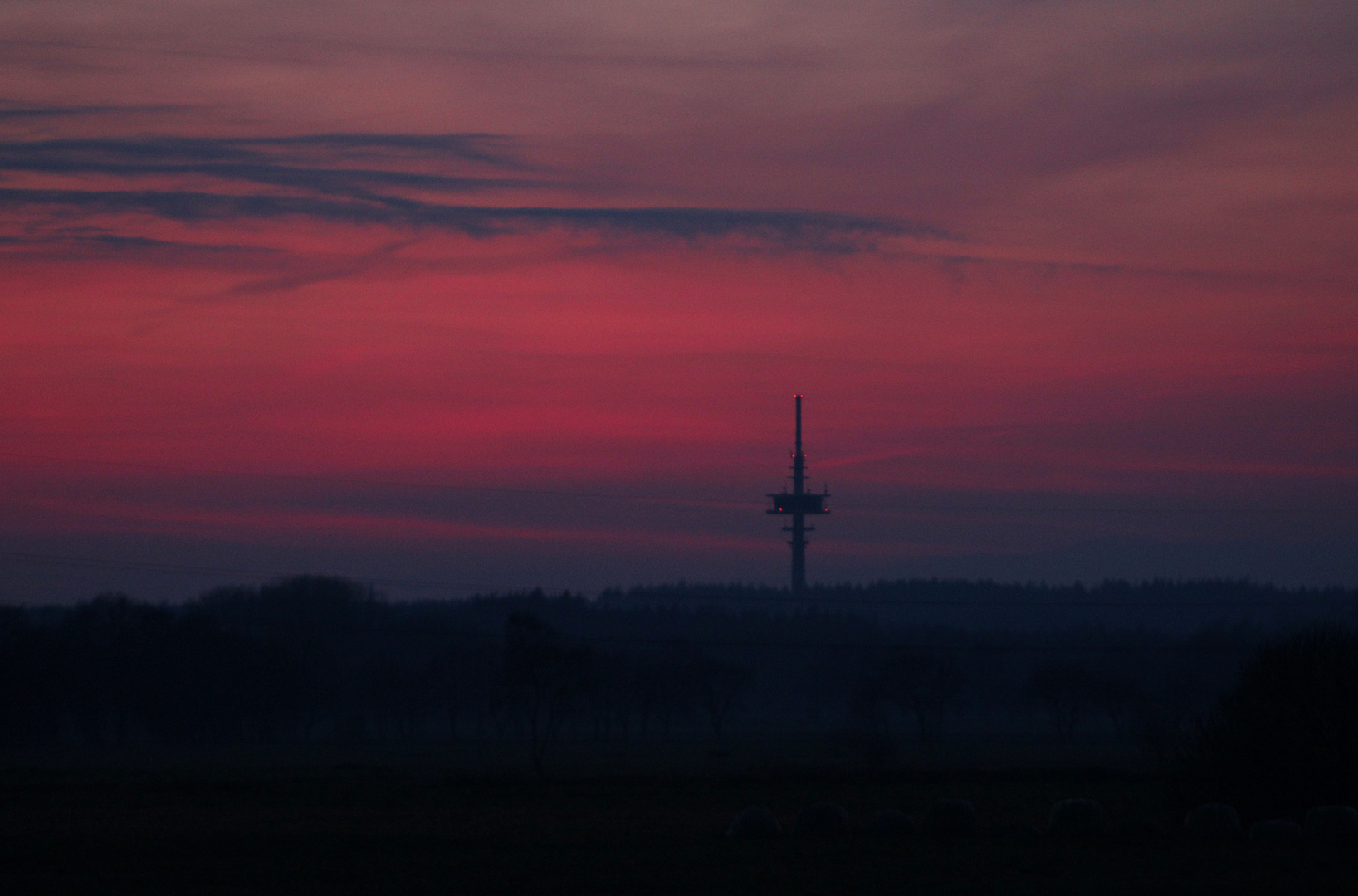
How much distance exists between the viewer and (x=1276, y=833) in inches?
1534

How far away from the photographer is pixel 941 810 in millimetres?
43156

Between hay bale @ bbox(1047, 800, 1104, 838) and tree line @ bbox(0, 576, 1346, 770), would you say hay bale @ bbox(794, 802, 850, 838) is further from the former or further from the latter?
tree line @ bbox(0, 576, 1346, 770)

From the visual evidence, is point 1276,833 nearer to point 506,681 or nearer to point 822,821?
point 822,821

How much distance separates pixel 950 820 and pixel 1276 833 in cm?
941

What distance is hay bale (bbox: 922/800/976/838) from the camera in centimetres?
4242

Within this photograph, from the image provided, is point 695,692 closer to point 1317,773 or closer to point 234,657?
point 234,657

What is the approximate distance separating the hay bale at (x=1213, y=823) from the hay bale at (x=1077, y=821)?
2.64m

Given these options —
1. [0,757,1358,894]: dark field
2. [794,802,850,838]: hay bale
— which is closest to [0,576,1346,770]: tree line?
[0,757,1358,894]: dark field

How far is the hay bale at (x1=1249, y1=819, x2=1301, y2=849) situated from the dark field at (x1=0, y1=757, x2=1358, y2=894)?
0.73 m

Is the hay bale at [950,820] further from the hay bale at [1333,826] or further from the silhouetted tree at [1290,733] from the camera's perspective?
the silhouetted tree at [1290,733]

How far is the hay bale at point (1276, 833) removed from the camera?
38562mm

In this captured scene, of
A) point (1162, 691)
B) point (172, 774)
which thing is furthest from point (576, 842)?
point (1162, 691)

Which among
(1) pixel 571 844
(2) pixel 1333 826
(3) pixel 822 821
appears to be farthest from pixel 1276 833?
(1) pixel 571 844

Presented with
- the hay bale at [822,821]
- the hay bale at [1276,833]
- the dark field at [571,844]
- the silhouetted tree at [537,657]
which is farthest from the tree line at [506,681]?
the hay bale at [1276,833]
